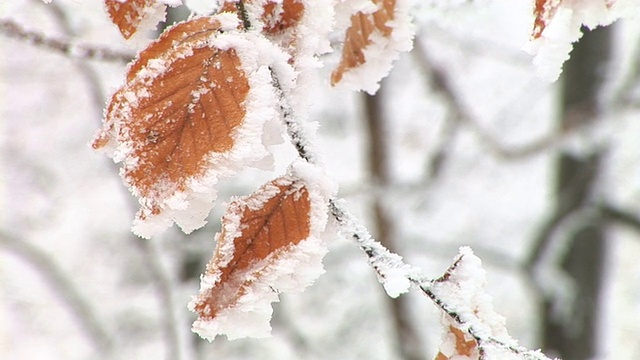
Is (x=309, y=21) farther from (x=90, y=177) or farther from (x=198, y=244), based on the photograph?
(x=90, y=177)

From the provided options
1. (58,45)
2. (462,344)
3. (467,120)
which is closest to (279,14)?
(462,344)

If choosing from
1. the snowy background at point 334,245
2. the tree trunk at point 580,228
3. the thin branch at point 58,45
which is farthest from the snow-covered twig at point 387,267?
the snowy background at point 334,245

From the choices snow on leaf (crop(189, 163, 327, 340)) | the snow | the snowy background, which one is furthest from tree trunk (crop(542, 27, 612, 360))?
snow on leaf (crop(189, 163, 327, 340))

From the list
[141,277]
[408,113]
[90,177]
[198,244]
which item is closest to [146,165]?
[198,244]

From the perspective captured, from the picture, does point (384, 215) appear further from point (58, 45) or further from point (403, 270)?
point (403, 270)

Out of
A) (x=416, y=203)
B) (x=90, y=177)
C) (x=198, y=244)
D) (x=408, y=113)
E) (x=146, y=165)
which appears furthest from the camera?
(x=90, y=177)

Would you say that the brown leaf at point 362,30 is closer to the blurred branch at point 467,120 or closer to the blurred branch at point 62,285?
the blurred branch at point 467,120
